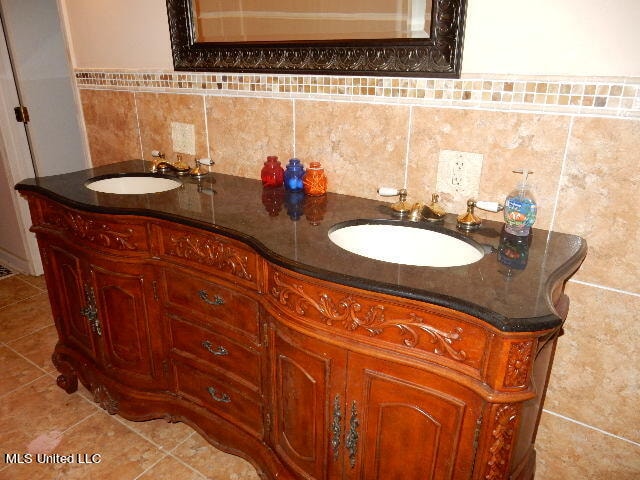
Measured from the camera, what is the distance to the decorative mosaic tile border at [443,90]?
110 centimetres

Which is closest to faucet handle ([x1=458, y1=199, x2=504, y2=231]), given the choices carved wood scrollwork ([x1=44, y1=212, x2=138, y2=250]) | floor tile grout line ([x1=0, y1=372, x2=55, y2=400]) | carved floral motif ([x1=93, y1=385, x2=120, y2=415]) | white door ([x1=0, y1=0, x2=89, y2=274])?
carved wood scrollwork ([x1=44, y1=212, x2=138, y2=250])

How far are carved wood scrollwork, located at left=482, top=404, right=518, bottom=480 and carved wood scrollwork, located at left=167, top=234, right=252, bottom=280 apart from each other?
0.71m

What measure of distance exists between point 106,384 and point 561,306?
166cm

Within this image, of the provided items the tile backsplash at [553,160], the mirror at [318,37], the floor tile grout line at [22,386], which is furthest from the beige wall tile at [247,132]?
the floor tile grout line at [22,386]

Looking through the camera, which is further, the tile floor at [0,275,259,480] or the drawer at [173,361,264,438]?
the tile floor at [0,275,259,480]

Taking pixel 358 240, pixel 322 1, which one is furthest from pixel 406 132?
pixel 322 1

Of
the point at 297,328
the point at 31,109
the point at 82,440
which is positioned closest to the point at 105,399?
the point at 82,440

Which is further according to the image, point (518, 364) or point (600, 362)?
point (600, 362)

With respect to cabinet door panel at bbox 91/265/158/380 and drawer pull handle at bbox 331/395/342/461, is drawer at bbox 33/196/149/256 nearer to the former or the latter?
cabinet door panel at bbox 91/265/158/380

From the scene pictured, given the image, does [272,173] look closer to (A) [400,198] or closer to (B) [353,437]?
(A) [400,198]

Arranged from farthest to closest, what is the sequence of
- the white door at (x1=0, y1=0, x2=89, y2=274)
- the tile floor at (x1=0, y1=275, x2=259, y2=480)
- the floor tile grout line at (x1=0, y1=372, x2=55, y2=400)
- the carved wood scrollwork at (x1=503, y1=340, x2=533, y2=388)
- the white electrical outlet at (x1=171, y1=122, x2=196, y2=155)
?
the white door at (x1=0, y1=0, x2=89, y2=274) → the floor tile grout line at (x1=0, y1=372, x2=55, y2=400) → the white electrical outlet at (x1=171, y1=122, x2=196, y2=155) → the tile floor at (x1=0, y1=275, x2=259, y2=480) → the carved wood scrollwork at (x1=503, y1=340, x2=533, y2=388)

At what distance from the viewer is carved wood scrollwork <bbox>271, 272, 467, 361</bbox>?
0.94m

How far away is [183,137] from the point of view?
1995mm

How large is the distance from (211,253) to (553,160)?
3.21 feet
